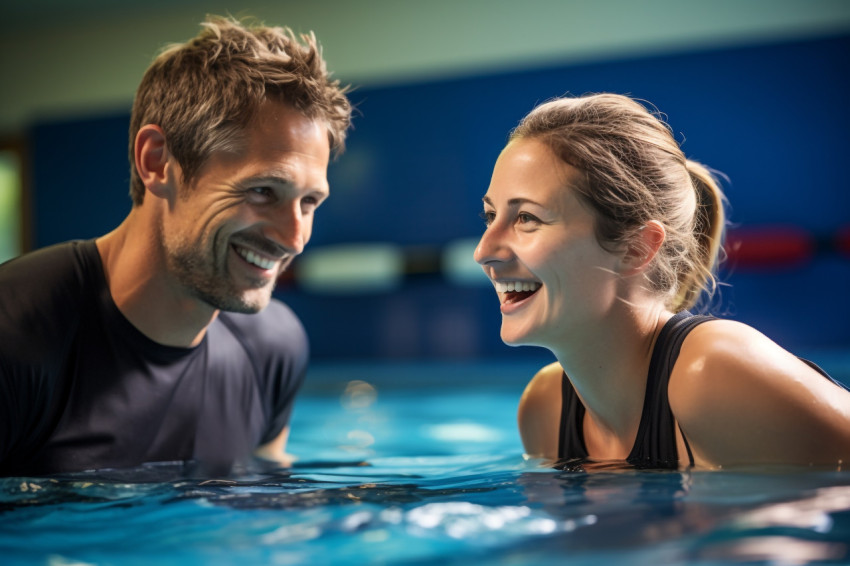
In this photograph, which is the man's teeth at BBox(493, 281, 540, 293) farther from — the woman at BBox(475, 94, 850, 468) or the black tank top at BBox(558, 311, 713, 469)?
the black tank top at BBox(558, 311, 713, 469)

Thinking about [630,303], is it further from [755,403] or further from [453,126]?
[453,126]

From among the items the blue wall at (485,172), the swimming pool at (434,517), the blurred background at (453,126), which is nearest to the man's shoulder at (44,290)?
the swimming pool at (434,517)

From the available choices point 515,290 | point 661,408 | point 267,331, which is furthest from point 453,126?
point 661,408

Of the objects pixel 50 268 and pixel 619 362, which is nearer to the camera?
pixel 619 362

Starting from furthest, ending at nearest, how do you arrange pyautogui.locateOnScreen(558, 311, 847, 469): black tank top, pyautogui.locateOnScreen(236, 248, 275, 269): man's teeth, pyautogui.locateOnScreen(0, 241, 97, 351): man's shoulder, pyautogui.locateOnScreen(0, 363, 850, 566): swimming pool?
pyautogui.locateOnScreen(236, 248, 275, 269): man's teeth
pyautogui.locateOnScreen(0, 241, 97, 351): man's shoulder
pyautogui.locateOnScreen(558, 311, 847, 469): black tank top
pyautogui.locateOnScreen(0, 363, 850, 566): swimming pool

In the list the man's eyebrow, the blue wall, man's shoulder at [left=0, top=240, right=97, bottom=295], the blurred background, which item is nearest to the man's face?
the man's eyebrow

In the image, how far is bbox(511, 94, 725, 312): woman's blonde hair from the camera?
196cm

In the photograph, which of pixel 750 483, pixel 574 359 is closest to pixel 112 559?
pixel 574 359

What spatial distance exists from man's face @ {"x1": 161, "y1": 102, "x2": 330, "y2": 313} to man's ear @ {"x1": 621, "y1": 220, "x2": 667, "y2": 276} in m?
0.89

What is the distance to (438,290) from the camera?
27.2 ft

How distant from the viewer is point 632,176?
198 centimetres

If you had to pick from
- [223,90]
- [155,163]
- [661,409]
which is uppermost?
[223,90]

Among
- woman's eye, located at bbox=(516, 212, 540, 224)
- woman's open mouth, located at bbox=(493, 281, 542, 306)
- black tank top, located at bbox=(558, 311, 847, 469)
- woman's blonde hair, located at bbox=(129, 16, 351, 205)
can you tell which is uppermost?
woman's blonde hair, located at bbox=(129, 16, 351, 205)

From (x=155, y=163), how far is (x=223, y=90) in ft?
1.00
